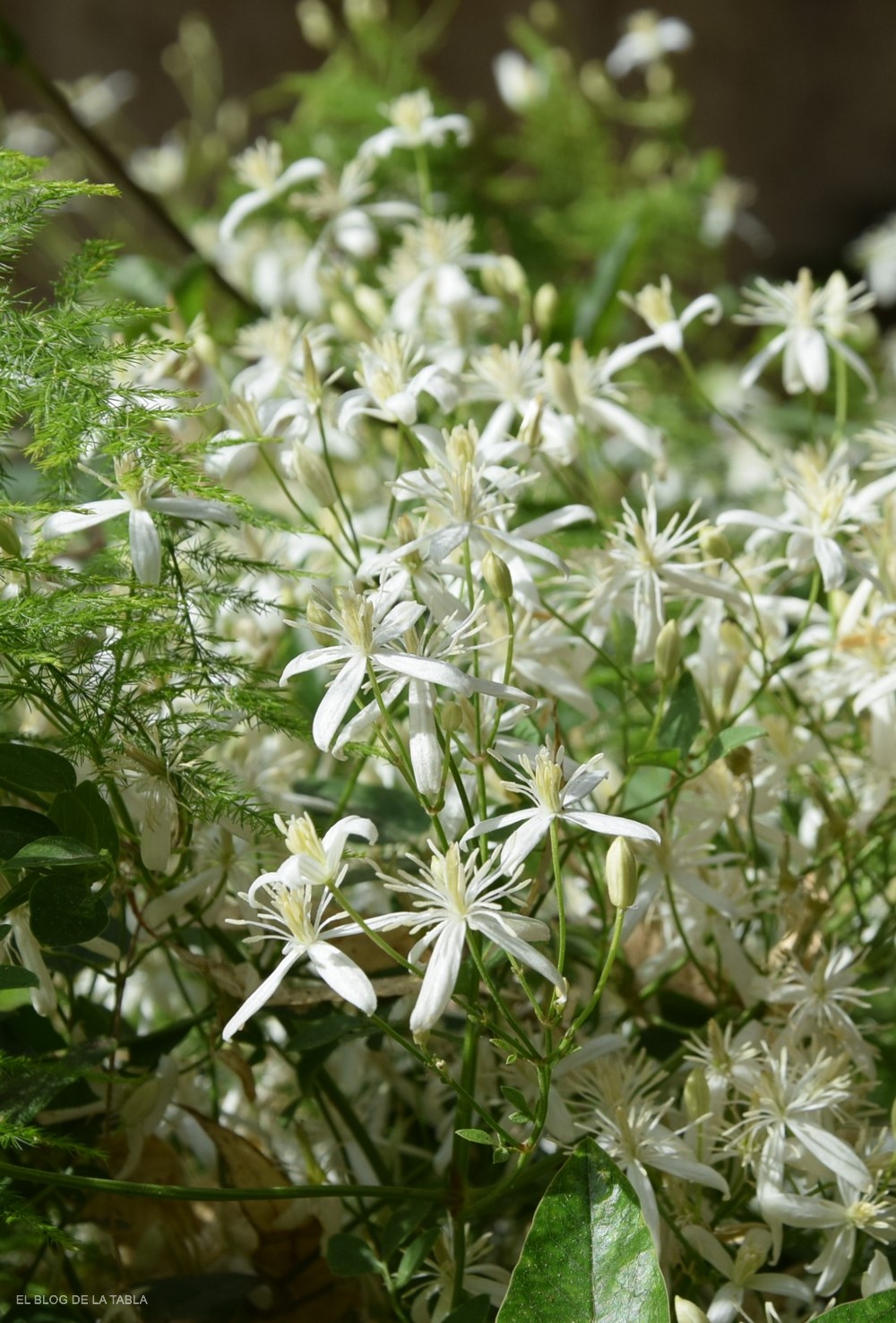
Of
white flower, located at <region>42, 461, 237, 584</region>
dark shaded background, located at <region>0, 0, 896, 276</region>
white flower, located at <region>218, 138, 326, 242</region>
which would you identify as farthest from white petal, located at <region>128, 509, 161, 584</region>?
dark shaded background, located at <region>0, 0, 896, 276</region>

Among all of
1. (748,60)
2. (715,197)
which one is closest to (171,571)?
(715,197)

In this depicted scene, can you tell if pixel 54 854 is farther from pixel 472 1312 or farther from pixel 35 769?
pixel 472 1312

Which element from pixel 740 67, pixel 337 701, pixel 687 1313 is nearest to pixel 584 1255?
pixel 687 1313

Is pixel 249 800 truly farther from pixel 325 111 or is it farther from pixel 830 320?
pixel 325 111

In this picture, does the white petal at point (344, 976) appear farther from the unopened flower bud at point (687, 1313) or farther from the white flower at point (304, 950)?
the unopened flower bud at point (687, 1313)

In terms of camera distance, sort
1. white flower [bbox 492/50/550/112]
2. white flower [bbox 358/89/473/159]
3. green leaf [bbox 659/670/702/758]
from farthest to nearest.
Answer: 1. white flower [bbox 492/50/550/112]
2. white flower [bbox 358/89/473/159]
3. green leaf [bbox 659/670/702/758]

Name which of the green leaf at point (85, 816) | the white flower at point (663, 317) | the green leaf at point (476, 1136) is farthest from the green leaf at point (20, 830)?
the white flower at point (663, 317)

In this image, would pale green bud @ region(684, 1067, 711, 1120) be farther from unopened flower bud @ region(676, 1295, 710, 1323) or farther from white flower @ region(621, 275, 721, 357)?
white flower @ region(621, 275, 721, 357)
